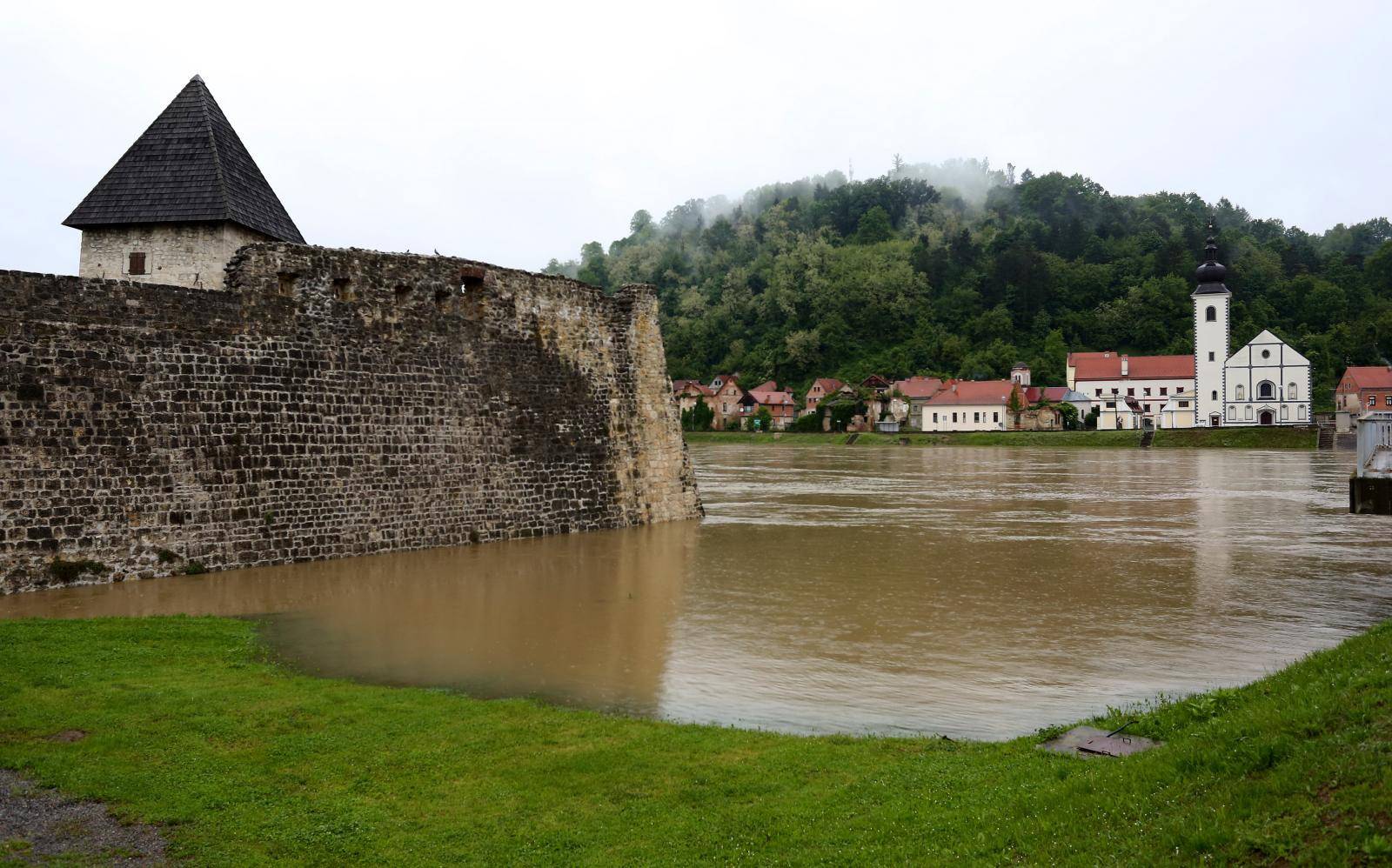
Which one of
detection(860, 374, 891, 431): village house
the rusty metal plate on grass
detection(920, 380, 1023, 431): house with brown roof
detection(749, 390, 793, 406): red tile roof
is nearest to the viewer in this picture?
the rusty metal plate on grass

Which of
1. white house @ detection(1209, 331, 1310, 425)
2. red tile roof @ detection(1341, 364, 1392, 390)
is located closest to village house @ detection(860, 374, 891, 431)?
white house @ detection(1209, 331, 1310, 425)

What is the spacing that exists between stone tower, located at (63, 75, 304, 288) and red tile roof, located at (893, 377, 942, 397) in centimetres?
7904

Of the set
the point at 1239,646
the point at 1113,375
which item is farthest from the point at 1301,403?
the point at 1239,646

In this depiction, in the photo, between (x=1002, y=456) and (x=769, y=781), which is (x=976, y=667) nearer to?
(x=769, y=781)

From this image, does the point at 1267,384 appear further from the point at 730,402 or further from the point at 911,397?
the point at 730,402

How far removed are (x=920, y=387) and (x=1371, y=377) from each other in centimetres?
3716

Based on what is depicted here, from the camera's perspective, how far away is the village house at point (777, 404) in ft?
321

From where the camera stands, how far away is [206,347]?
14766 millimetres

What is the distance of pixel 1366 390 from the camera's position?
81.6 metres

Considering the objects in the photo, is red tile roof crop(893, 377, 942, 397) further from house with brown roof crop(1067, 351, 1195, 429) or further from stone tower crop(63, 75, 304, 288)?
stone tower crop(63, 75, 304, 288)

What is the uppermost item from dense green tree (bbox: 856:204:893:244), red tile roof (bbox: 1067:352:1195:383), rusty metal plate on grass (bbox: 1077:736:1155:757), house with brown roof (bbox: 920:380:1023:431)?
dense green tree (bbox: 856:204:893:244)

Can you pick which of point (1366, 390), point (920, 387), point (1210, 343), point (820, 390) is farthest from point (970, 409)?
point (1366, 390)

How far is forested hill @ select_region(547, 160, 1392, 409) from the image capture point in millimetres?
105375

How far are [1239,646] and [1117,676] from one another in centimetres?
213
